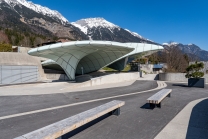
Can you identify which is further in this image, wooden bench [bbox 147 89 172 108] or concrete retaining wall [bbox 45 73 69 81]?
concrete retaining wall [bbox 45 73 69 81]

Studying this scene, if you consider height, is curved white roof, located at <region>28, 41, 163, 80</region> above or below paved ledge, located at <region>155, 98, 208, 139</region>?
above

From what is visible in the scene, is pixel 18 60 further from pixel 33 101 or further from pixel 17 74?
pixel 33 101

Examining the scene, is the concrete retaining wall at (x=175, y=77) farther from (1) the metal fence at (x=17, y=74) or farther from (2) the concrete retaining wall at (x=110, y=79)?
(1) the metal fence at (x=17, y=74)

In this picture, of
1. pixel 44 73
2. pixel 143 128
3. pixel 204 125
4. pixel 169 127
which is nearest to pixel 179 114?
pixel 204 125

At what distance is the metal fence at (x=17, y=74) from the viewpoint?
2164cm

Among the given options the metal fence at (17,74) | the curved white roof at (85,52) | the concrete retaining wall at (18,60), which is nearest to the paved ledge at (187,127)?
the curved white roof at (85,52)

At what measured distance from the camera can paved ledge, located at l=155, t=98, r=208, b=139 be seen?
4.08 m

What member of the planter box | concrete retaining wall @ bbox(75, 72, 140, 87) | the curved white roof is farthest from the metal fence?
the planter box

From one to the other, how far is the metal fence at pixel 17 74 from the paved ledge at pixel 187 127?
22727mm

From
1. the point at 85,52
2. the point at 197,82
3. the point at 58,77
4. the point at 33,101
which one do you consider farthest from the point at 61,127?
the point at 58,77

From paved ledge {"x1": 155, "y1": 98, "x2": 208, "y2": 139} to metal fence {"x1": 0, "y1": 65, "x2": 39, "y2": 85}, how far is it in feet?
74.6

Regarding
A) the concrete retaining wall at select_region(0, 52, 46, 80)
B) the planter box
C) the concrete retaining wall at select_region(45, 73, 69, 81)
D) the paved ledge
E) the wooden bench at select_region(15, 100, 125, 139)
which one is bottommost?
the concrete retaining wall at select_region(45, 73, 69, 81)

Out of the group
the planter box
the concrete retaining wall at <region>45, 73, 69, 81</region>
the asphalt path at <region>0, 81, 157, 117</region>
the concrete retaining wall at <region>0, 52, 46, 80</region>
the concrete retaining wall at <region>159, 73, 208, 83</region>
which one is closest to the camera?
the asphalt path at <region>0, 81, 157, 117</region>

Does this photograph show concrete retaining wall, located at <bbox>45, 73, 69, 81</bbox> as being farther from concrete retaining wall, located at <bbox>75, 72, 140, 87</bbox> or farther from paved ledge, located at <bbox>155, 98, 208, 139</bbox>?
paved ledge, located at <bbox>155, 98, 208, 139</bbox>
